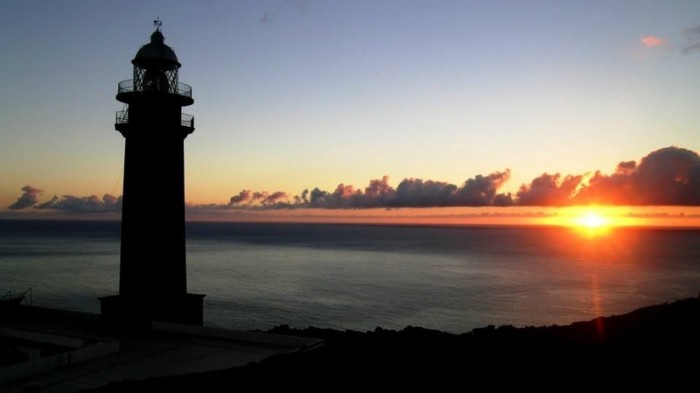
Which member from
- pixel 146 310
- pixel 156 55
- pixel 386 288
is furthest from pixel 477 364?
pixel 386 288

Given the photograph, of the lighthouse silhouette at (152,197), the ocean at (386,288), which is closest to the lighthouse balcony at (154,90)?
the lighthouse silhouette at (152,197)

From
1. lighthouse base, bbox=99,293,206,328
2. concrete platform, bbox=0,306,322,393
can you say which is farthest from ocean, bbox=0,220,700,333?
concrete platform, bbox=0,306,322,393

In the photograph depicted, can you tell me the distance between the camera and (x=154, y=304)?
2217 cm

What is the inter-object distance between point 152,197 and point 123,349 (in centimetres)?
667

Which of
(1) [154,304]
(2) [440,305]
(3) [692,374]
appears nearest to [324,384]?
(1) [154,304]

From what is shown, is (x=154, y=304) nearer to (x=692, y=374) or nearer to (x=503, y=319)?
(x=692, y=374)

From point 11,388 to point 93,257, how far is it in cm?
10502

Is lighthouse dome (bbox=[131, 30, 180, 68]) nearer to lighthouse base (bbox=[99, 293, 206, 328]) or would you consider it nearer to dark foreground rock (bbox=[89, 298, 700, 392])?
lighthouse base (bbox=[99, 293, 206, 328])

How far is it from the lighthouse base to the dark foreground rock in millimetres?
7295

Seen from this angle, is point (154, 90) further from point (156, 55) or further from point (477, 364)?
point (477, 364)

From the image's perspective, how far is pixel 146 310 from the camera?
21.7m

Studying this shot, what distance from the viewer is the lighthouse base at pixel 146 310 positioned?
67.4 feet

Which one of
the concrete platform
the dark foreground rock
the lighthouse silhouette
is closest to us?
the concrete platform

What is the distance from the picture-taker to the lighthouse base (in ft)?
67.4
